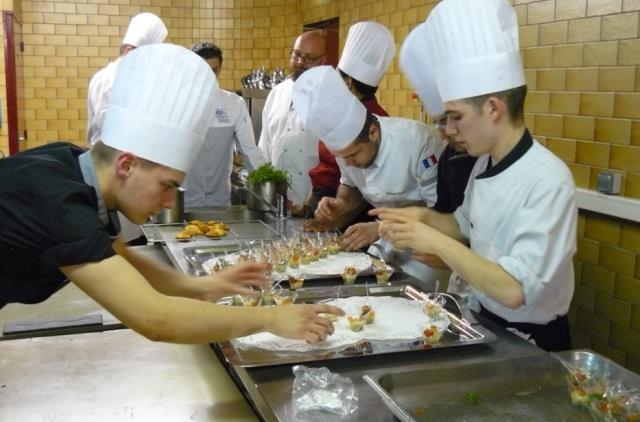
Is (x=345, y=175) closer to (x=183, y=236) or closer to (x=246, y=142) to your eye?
(x=183, y=236)

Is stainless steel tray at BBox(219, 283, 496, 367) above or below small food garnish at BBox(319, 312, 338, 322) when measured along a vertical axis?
below

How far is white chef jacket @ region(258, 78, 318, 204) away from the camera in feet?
12.7

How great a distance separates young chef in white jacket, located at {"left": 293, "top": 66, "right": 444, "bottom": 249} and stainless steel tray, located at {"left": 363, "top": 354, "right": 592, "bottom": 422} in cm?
110

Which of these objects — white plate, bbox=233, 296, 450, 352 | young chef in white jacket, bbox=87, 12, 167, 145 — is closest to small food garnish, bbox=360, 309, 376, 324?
white plate, bbox=233, 296, 450, 352

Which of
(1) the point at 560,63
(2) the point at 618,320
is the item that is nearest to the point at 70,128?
(1) the point at 560,63

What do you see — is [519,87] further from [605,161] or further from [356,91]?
[356,91]

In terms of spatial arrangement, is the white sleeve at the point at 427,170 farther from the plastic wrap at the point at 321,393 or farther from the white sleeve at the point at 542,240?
the plastic wrap at the point at 321,393

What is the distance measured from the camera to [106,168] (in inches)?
50.0

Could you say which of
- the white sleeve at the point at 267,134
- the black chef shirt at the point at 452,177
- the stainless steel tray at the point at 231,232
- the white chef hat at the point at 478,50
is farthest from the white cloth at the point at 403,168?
the white sleeve at the point at 267,134

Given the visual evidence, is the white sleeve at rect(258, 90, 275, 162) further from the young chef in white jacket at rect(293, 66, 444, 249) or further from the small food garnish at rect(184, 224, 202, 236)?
the young chef in white jacket at rect(293, 66, 444, 249)

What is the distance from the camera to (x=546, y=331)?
5.48ft

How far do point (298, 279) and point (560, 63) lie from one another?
4.87 feet

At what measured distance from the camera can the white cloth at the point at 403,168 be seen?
95.0 inches

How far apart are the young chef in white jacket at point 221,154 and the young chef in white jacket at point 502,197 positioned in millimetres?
2060
